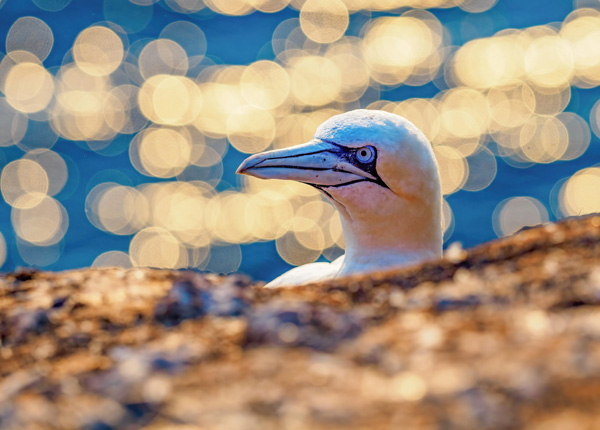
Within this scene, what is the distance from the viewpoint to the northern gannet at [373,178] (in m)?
8.29

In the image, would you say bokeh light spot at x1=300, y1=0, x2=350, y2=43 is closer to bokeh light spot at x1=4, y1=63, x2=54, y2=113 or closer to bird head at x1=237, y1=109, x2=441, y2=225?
bokeh light spot at x1=4, y1=63, x2=54, y2=113

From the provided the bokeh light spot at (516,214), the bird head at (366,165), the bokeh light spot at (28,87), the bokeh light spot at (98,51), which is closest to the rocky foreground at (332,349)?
the bird head at (366,165)

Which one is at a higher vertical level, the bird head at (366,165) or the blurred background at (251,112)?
the blurred background at (251,112)

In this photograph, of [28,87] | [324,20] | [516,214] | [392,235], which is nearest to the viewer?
[392,235]

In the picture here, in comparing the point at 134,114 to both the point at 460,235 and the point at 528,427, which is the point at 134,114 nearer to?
the point at 460,235

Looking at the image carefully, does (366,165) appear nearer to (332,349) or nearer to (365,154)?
(365,154)

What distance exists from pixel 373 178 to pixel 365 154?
23 cm

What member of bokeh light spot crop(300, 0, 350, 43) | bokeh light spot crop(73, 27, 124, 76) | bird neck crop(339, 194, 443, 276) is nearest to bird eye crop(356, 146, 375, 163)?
bird neck crop(339, 194, 443, 276)

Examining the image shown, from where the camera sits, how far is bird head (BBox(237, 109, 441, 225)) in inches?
325

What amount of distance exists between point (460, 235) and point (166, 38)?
18.8 meters

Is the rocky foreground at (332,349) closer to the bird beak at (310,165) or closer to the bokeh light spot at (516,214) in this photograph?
the bird beak at (310,165)

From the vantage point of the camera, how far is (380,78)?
32688 mm

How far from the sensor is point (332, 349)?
4.07 metres

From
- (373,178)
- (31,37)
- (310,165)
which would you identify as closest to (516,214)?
(373,178)
